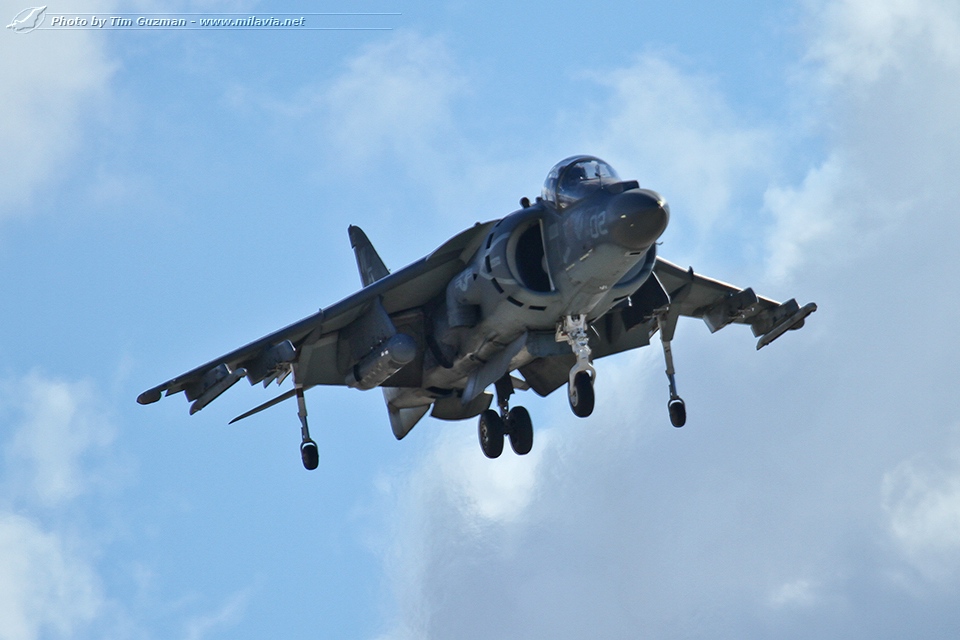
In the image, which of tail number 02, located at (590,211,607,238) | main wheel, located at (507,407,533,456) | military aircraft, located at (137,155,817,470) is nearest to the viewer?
tail number 02, located at (590,211,607,238)

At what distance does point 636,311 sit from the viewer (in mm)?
24328

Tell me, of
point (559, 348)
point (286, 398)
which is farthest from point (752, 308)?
point (286, 398)

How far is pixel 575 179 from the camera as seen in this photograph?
2223 centimetres

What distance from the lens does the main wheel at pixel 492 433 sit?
969 inches

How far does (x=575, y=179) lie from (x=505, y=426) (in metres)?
4.16

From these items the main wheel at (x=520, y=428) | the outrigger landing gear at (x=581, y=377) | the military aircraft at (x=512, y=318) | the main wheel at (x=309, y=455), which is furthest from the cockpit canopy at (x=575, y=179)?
the main wheel at (x=309, y=455)

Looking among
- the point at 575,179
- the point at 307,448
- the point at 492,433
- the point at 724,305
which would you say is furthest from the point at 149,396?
the point at 724,305

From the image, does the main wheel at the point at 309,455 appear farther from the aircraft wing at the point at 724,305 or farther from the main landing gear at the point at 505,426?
the aircraft wing at the point at 724,305

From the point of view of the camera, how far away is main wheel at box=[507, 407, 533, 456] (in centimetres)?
2456

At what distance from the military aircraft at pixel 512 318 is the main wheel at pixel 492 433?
0.02 meters

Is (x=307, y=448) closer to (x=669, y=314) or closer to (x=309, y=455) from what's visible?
(x=309, y=455)

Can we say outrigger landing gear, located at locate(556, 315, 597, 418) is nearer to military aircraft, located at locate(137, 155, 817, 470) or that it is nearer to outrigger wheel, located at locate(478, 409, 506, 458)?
military aircraft, located at locate(137, 155, 817, 470)

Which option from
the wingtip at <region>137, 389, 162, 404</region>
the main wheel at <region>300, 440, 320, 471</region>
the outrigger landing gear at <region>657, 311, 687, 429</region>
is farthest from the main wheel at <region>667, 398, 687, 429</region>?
the wingtip at <region>137, 389, 162, 404</region>

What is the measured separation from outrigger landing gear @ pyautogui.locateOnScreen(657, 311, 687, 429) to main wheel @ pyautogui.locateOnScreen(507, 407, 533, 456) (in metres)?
1.98
